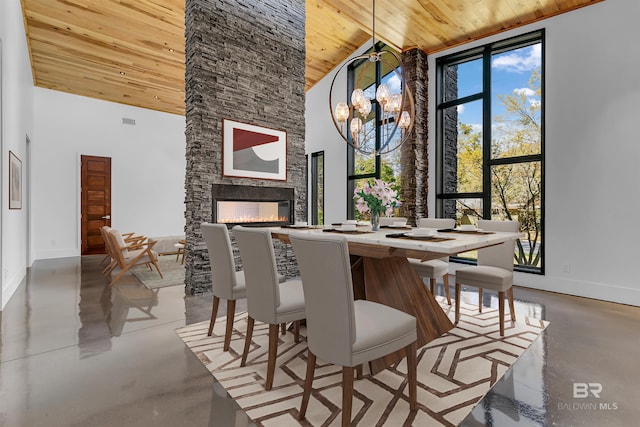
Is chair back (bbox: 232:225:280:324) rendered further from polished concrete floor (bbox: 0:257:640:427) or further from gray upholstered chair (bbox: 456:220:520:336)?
gray upholstered chair (bbox: 456:220:520:336)

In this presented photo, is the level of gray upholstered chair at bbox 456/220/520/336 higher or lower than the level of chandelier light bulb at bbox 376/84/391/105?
lower

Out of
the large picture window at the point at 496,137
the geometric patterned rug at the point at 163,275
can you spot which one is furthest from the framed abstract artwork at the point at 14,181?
the large picture window at the point at 496,137

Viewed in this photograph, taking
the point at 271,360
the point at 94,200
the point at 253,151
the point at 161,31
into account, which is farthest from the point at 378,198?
the point at 94,200

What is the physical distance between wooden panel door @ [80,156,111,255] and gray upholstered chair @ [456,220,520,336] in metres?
7.32

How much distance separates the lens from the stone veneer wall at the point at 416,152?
5051 mm

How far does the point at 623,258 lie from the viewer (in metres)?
3.54

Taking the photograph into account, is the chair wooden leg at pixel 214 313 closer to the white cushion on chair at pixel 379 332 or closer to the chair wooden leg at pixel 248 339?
the chair wooden leg at pixel 248 339

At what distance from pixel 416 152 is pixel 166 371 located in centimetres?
438

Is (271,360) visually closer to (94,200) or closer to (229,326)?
(229,326)

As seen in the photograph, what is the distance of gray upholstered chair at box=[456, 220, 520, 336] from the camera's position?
2.66 m

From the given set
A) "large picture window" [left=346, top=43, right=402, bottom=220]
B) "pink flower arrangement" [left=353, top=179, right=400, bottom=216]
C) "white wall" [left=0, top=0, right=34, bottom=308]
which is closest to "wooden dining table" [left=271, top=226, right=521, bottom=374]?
"pink flower arrangement" [left=353, top=179, right=400, bottom=216]

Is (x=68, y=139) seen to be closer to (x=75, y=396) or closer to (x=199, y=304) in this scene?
(x=199, y=304)

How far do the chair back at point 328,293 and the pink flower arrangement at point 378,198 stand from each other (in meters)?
1.21

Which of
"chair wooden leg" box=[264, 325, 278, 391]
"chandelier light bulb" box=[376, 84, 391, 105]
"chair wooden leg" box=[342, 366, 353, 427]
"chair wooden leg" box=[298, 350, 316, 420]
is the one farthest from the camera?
"chandelier light bulb" box=[376, 84, 391, 105]
